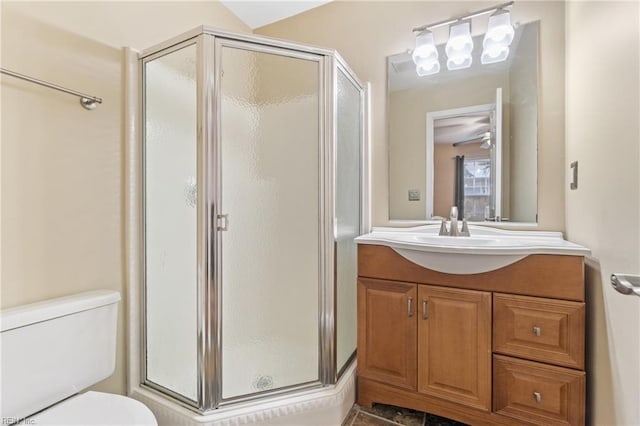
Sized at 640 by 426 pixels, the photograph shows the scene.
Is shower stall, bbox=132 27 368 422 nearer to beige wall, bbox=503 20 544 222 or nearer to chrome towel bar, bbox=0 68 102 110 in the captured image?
chrome towel bar, bbox=0 68 102 110

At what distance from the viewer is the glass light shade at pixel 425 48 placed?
1707 mm

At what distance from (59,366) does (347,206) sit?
4.49 feet

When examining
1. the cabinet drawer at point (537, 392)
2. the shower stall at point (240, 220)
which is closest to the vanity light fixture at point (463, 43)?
the shower stall at point (240, 220)

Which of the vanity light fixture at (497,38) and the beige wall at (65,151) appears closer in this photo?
the beige wall at (65,151)

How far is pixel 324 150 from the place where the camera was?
4.77 ft

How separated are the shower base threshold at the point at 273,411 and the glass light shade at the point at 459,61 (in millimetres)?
1822

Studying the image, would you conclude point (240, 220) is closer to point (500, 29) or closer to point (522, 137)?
point (522, 137)

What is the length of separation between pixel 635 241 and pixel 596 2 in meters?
0.89

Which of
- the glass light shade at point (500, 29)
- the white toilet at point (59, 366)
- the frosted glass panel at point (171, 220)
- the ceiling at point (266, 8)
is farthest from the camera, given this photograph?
the ceiling at point (266, 8)

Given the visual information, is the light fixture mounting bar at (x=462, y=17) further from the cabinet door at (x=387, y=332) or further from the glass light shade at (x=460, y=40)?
the cabinet door at (x=387, y=332)

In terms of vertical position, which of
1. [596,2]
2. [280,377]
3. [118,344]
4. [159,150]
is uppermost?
[596,2]

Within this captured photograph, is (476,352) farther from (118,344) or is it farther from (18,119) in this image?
(18,119)

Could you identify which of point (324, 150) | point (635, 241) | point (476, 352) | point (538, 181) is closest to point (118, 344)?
point (324, 150)

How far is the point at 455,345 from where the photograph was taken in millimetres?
1289
